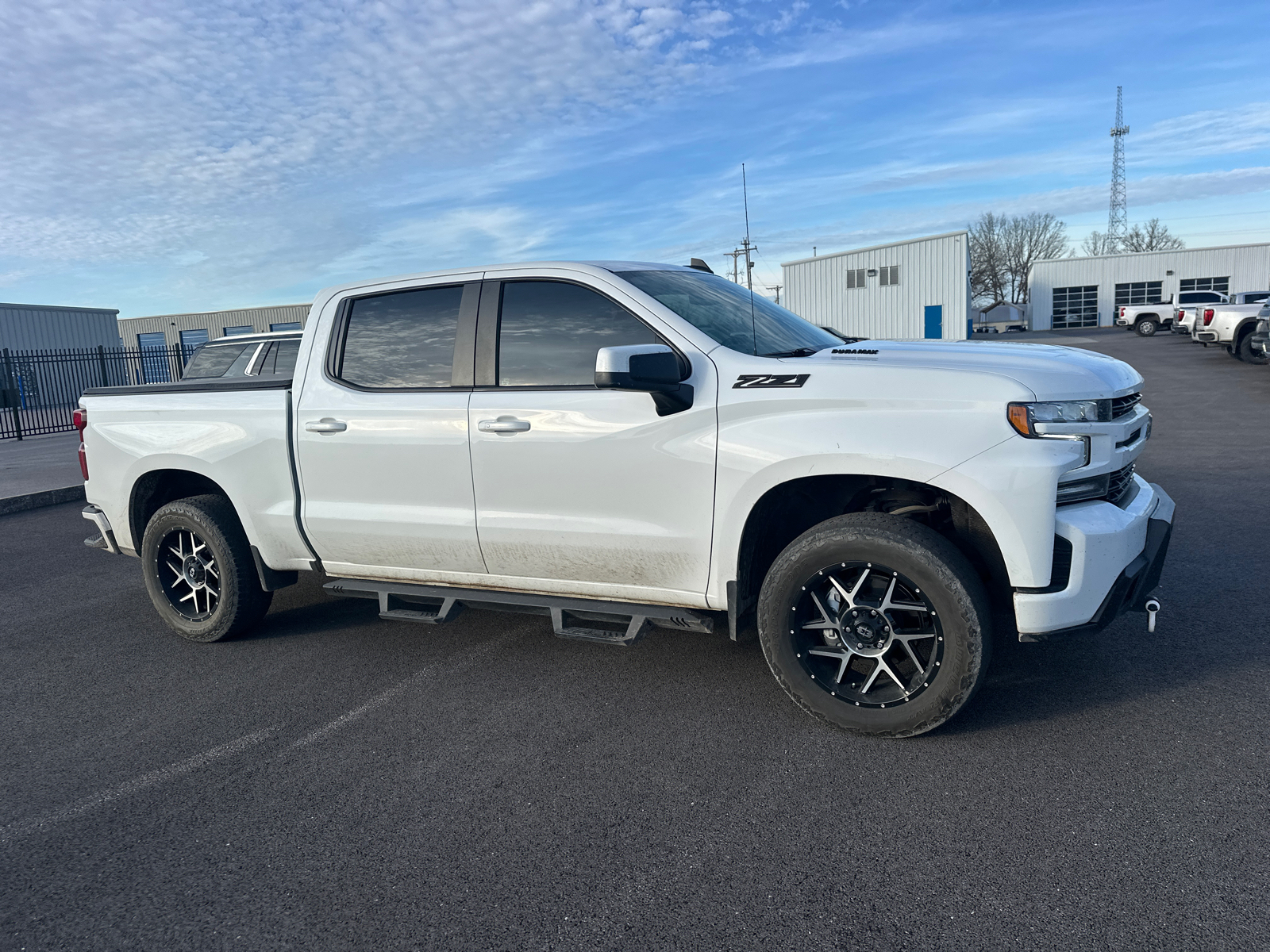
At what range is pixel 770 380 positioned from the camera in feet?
11.8

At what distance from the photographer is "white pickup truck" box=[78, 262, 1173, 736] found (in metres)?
3.33

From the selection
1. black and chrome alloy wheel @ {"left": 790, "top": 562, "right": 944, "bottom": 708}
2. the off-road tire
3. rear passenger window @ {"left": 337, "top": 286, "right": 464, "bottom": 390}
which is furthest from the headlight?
the off-road tire

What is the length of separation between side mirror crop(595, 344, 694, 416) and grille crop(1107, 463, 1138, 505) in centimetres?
164

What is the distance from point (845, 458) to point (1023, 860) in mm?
1461

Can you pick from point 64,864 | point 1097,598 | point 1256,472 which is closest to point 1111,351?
point 1256,472

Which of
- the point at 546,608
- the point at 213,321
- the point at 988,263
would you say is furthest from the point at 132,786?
the point at 988,263

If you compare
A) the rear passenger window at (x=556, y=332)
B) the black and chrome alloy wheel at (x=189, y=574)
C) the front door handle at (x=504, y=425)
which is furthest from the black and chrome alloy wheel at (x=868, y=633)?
the black and chrome alloy wheel at (x=189, y=574)

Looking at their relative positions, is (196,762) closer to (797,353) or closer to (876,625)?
(876,625)

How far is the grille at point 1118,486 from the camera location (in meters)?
3.51

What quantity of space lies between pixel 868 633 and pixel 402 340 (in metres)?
2.59

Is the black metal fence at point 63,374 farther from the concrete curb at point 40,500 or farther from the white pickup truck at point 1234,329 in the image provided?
the white pickup truck at point 1234,329

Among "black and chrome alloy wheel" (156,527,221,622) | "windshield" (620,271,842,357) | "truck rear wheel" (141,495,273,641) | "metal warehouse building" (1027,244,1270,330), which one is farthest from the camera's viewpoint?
"metal warehouse building" (1027,244,1270,330)

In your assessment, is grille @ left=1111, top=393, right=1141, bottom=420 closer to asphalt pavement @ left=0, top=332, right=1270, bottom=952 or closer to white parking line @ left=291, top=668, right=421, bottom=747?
asphalt pavement @ left=0, top=332, right=1270, bottom=952

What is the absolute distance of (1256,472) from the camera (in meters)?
8.48
